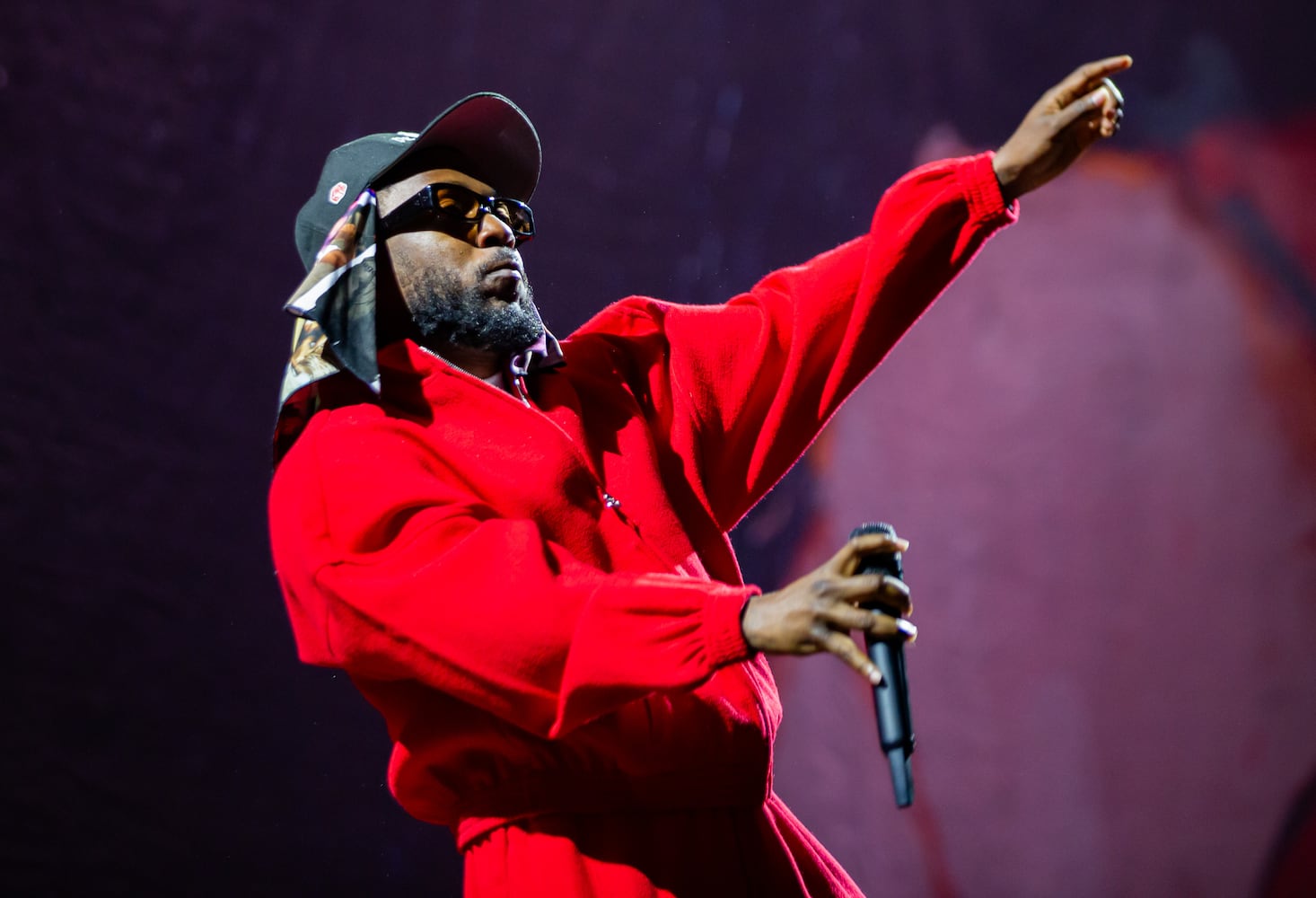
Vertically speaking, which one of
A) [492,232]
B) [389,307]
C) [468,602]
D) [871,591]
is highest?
[492,232]

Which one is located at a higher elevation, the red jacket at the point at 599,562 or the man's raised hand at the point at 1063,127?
the man's raised hand at the point at 1063,127

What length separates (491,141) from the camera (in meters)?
1.79

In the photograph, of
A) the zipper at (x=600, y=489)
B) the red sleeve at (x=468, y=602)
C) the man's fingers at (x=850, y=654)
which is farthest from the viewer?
the zipper at (x=600, y=489)

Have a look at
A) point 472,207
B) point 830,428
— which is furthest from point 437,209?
point 830,428

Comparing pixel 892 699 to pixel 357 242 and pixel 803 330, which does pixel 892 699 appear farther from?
pixel 357 242

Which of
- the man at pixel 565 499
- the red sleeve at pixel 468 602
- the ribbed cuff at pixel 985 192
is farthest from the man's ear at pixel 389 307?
the ribbed cuff at pixel 985 192

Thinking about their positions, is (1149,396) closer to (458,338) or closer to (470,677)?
(458,338)

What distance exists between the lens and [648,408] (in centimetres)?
173

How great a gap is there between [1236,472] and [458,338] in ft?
6.02

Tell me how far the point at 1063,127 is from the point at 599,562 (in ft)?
2.34

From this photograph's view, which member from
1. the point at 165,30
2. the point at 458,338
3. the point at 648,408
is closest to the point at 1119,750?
the point at 648,408

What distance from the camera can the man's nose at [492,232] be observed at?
5.62 feet

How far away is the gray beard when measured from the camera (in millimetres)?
1660

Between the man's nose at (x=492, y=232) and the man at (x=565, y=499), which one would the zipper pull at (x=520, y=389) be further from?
the man's nose at (x=492, y=232)
